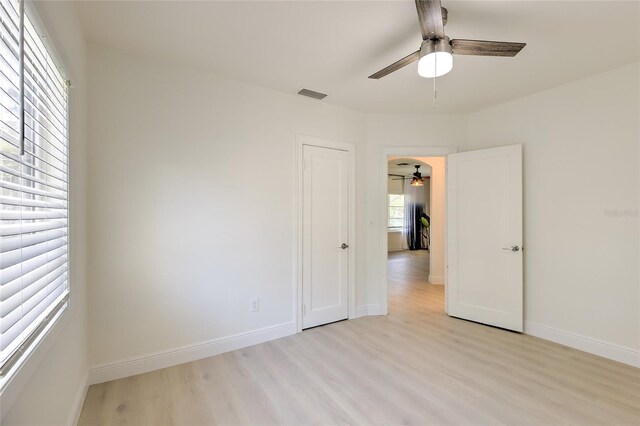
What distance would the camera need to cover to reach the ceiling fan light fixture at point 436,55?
5.87 ft

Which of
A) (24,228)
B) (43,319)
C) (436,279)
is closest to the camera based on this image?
(24,228)

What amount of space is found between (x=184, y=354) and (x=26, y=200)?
1.97m

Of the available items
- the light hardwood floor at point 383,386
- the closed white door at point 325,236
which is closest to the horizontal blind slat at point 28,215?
the light hardwood floor at point 383,386

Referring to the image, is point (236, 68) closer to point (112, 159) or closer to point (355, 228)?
point (112, 159)

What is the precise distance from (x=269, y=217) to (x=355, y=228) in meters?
1.16

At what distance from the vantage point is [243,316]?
3.01m

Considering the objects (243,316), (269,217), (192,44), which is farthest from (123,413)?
(192,44)

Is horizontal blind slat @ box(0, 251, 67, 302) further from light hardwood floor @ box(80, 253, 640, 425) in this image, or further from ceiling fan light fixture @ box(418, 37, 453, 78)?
ceiling fan light fixture @ box(418, 37, 453, 78)

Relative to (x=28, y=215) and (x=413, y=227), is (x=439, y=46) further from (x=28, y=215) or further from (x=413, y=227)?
(x=413, y=227)

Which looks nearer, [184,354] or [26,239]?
[26,239]

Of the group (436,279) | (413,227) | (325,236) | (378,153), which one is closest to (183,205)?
(325,236)

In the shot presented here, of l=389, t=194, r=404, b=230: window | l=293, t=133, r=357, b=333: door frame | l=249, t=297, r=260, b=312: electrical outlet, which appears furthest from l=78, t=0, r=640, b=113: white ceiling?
l=389, t=194, r=404, b=230: window

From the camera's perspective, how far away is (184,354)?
2.68 metres

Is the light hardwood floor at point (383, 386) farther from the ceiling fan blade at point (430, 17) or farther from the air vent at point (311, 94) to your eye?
the air vent at point (311, 94)
